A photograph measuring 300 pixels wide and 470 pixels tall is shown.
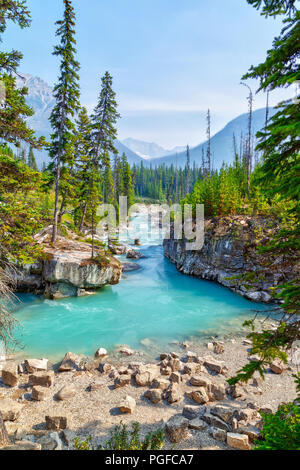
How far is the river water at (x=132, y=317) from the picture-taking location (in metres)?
11.0

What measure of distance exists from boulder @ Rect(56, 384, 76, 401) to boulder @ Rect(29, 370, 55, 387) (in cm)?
69

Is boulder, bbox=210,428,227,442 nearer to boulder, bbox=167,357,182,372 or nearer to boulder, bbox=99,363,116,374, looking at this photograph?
boulder, bbox=167,357,182,372

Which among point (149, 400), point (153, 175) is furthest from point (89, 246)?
point (153, 175)

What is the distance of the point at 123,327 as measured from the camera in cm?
1264

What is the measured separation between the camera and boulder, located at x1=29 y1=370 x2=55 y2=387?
7.55 meters

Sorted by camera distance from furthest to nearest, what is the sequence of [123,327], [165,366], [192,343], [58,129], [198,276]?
[198,276] → [58,129] → [123,327] → [192,343] → [165,366]

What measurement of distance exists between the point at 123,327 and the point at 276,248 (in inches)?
419

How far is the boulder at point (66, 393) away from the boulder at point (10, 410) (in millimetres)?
1013

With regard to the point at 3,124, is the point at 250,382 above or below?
below

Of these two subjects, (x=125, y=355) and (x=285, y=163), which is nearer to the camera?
(x=285, y=163)

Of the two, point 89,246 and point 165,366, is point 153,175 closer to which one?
point 89,246

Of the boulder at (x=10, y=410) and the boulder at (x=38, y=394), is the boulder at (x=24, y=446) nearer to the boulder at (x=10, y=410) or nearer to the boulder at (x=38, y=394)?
the boulder at (x=10, y=410)
